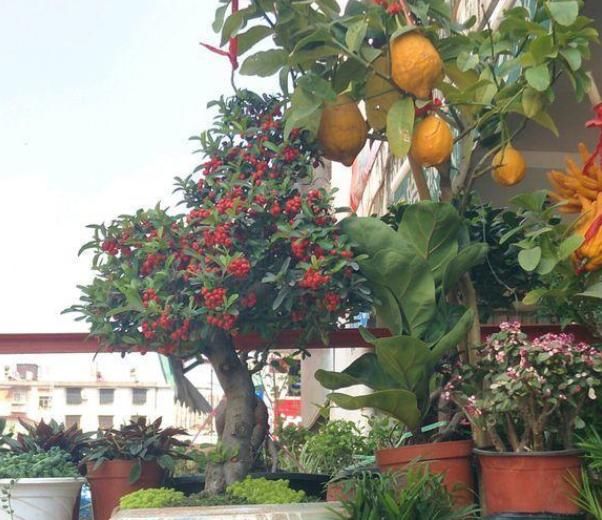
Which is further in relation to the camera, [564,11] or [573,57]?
[573,57]

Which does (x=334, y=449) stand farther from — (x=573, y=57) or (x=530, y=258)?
(x=573, y=57)

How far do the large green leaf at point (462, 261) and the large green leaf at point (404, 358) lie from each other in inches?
12.1

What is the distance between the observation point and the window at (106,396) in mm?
42656

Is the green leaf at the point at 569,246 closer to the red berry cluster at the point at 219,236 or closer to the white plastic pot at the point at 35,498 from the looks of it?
the red berry cluster at the point at 219,236

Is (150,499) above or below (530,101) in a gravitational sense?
below

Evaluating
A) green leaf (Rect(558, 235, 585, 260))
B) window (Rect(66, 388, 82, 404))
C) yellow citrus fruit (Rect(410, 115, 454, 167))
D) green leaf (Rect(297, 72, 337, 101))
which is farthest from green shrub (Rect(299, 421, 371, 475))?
window (Rect(66, 388, 82, 404))

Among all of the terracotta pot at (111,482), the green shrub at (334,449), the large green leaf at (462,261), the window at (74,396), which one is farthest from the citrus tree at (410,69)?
the window at (74,396)

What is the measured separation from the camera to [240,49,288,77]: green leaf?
133 inches

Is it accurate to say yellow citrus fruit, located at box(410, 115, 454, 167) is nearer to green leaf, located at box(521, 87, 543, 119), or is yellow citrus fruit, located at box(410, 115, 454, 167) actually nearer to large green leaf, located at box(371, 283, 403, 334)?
green leaf, located at box(521, 87, 543, 119)

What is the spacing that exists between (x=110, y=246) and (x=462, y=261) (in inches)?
53.1

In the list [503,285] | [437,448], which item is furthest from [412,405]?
[503,285]

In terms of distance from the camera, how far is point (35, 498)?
3.73 metres

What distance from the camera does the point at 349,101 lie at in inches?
133

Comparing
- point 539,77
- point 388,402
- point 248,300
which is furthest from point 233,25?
point 388,402
